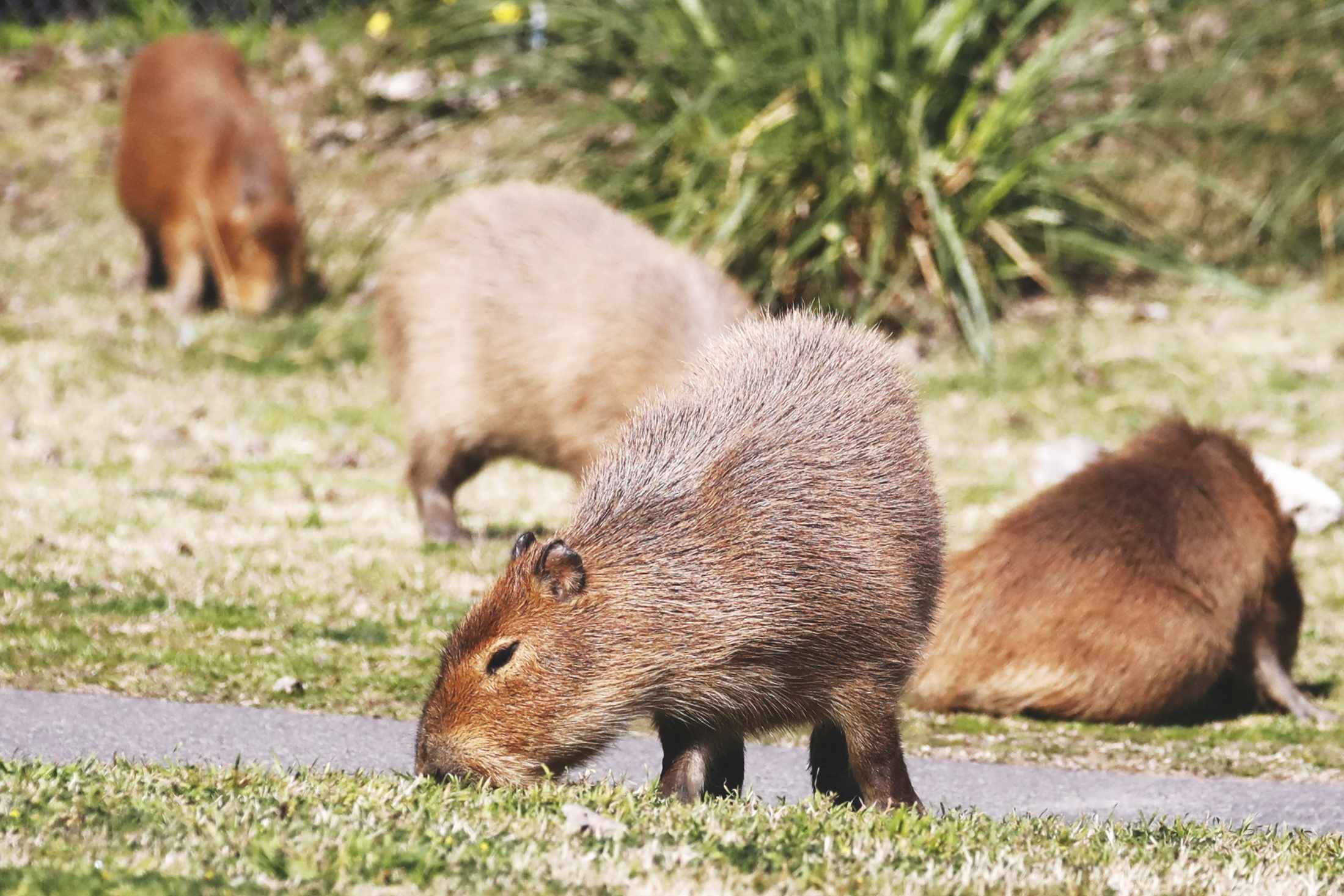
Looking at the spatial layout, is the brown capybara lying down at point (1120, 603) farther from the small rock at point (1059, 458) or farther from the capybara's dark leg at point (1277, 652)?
the small rock at point (1059, 458)

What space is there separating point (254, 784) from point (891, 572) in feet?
4.71

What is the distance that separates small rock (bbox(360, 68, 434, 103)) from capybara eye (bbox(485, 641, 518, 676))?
32.9 ft

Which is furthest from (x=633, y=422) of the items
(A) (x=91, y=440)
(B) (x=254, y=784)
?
(A) (x=91, y=440)

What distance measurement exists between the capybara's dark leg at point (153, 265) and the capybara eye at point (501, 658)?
325 inches

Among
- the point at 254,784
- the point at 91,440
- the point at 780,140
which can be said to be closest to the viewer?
the point at 254,784

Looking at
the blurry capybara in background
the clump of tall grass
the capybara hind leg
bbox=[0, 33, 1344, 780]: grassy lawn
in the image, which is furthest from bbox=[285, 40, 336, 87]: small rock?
the capybara hind leg

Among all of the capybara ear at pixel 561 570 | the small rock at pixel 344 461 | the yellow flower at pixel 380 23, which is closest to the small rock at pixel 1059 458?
the small rock at pixel 344 461

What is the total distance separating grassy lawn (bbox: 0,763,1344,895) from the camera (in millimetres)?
2832

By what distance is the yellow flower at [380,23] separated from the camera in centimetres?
1270

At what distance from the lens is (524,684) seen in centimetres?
363

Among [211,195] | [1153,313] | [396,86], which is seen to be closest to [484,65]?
[396,86]

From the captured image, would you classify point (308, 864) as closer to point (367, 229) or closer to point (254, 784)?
point (254, 784)

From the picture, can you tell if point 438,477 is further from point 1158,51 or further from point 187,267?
point 1158,51

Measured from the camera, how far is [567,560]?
12.0 feet
